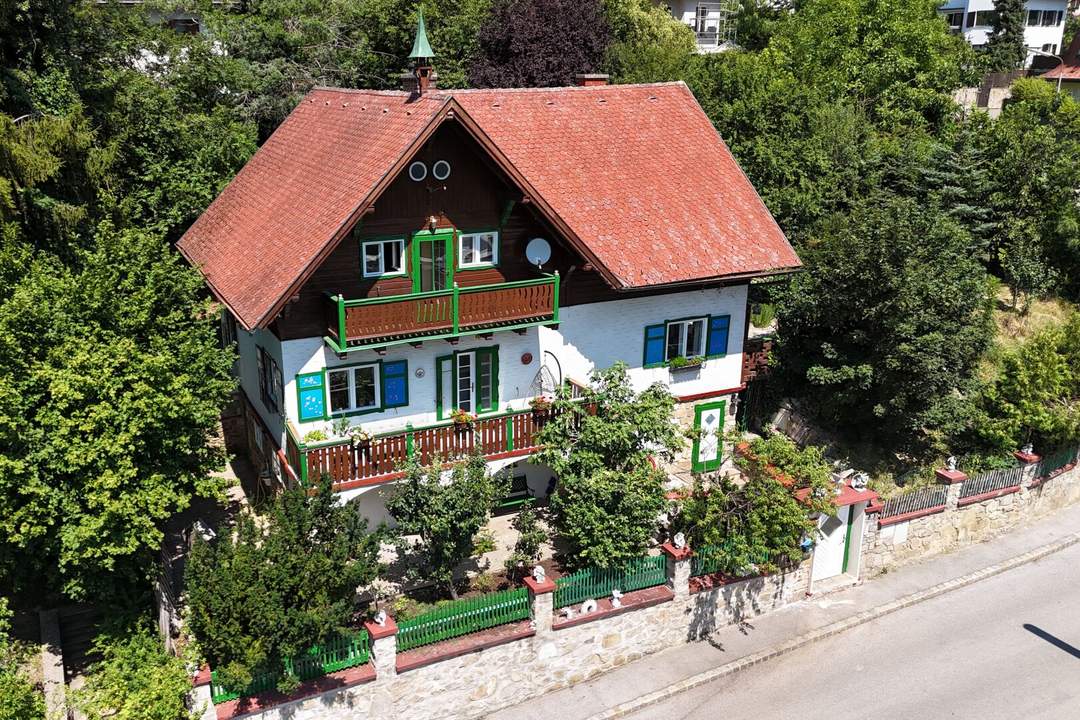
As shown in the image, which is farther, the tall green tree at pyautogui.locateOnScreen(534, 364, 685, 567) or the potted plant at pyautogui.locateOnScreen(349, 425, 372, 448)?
the potted plant at pyautogui.locateOnScreen(349, 425, 372, 448)

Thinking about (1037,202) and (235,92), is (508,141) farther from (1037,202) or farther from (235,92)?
(1037,202)

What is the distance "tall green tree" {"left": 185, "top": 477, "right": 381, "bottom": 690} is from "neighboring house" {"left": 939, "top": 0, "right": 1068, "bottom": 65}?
221 ft

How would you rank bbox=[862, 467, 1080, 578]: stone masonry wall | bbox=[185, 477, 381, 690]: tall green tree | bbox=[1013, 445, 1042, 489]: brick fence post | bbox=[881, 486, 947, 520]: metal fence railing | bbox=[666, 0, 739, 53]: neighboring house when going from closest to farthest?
1. bbox=[185, 477, 381, 690]: tall green tree
2. bbox=[881, 486, 947, 520]: metal fence railing
3. bbox=[862, 467, 1080, 578]: stone masonry wall
4. bbox=[1013, 445, 1042, 489]: brick fence post
5. bbox=[666, 0, 739, 53]: neighboring house

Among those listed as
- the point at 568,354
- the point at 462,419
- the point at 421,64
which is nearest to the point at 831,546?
the point at 568,354

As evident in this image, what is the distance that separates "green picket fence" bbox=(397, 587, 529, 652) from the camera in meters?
16.4

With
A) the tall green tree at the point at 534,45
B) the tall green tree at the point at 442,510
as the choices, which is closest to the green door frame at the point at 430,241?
the tall green tree at the point at 442,510

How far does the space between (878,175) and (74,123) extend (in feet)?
87.4

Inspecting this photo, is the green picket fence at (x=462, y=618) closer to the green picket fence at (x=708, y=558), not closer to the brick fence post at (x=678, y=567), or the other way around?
the brick fence post at (x=678, y=567)

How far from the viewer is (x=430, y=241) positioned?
2003 centimetres

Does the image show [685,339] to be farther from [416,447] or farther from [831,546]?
[416,447]

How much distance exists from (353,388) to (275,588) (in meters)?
6.13

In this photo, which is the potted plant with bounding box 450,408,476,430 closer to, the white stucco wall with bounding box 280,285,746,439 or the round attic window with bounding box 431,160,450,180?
the white stucco wall with bounding box 280,285,746,439

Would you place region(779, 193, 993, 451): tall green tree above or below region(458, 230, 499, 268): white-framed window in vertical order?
below

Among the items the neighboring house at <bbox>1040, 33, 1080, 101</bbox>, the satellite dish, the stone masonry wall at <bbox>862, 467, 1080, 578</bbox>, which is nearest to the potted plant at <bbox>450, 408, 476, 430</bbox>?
the satellite dish
